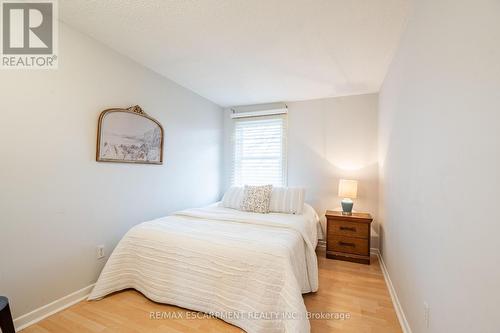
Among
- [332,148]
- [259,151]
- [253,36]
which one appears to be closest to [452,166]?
[253,36]

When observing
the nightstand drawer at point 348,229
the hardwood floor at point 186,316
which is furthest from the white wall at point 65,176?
the nightstand drawer at point 348,229

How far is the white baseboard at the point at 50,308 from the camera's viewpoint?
1543 mm

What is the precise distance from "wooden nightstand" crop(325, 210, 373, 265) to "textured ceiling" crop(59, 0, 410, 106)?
1.79 m

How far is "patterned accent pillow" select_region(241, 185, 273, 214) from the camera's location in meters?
2.86

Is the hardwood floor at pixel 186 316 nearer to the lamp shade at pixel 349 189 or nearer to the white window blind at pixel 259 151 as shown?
the lamp shade at pixel 349 189

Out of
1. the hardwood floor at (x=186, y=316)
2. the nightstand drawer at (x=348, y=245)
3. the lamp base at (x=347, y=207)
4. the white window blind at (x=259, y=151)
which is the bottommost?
the hardwood floor at (x=186, y=316)

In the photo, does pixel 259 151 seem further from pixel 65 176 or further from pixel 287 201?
pixel 65 176

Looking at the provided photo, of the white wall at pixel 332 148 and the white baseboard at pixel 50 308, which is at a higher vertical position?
the white wall at pixel 332 148

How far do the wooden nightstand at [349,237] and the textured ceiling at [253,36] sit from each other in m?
1.79

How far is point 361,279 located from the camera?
233cm

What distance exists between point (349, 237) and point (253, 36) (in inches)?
103

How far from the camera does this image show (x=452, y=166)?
0.92 m

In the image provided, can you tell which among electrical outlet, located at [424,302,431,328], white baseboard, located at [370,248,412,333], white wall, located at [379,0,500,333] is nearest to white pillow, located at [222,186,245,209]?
white baseboard, located at [370,248,412,333]

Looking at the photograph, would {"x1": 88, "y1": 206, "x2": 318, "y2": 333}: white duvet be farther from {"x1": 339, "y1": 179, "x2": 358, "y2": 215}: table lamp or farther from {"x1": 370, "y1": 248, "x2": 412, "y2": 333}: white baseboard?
{"x1": 339, "y1": 179, "x2": 358, "y2": 215}: table lamp
